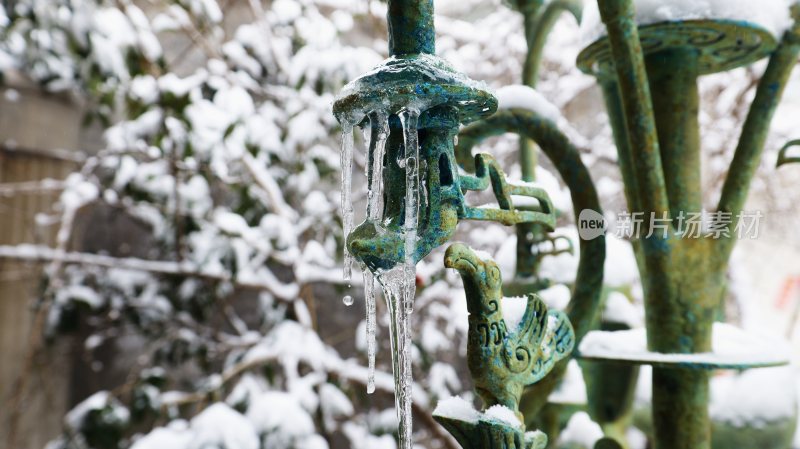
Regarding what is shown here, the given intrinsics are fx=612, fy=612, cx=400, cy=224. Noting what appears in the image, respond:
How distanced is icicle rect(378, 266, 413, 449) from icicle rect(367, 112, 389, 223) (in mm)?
39

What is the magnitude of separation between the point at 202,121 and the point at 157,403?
759 mm

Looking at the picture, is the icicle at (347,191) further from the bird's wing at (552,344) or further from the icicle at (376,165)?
the bird's wing at (552,344)

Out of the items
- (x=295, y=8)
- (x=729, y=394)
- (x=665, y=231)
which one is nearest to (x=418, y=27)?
(x=665, y=231)

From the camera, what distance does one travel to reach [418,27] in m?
0.37

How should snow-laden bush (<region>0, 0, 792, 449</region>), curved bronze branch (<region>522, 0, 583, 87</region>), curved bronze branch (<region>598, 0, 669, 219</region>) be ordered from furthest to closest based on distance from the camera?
snow-laden bush (<region>0, 0, 792, 449</region>) → curved bronze branch (<region>522, 0, 583, 87</region>) → curved bronze branch (<region>598, 0, 669, 219</region>)

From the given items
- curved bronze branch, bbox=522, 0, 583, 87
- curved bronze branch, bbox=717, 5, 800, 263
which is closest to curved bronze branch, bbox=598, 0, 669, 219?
curved bronze branch, bbox=717, 5, 800, 263

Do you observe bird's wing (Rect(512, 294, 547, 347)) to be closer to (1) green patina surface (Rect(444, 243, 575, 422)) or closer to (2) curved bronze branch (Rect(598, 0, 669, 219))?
(1) green patina surface (Rect(444, 243, 575, 422))

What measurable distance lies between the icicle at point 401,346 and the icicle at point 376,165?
0.13 ft

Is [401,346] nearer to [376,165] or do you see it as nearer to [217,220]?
[376,165]

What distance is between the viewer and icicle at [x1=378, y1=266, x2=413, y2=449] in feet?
1.24

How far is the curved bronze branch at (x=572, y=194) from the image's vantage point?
0.55 metres

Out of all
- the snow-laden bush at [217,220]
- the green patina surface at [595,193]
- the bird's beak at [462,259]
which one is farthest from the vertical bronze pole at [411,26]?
the snow-laden bush at [217,220]

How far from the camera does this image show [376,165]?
1.25 ft

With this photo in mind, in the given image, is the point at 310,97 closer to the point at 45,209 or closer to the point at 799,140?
the point at 45,209
